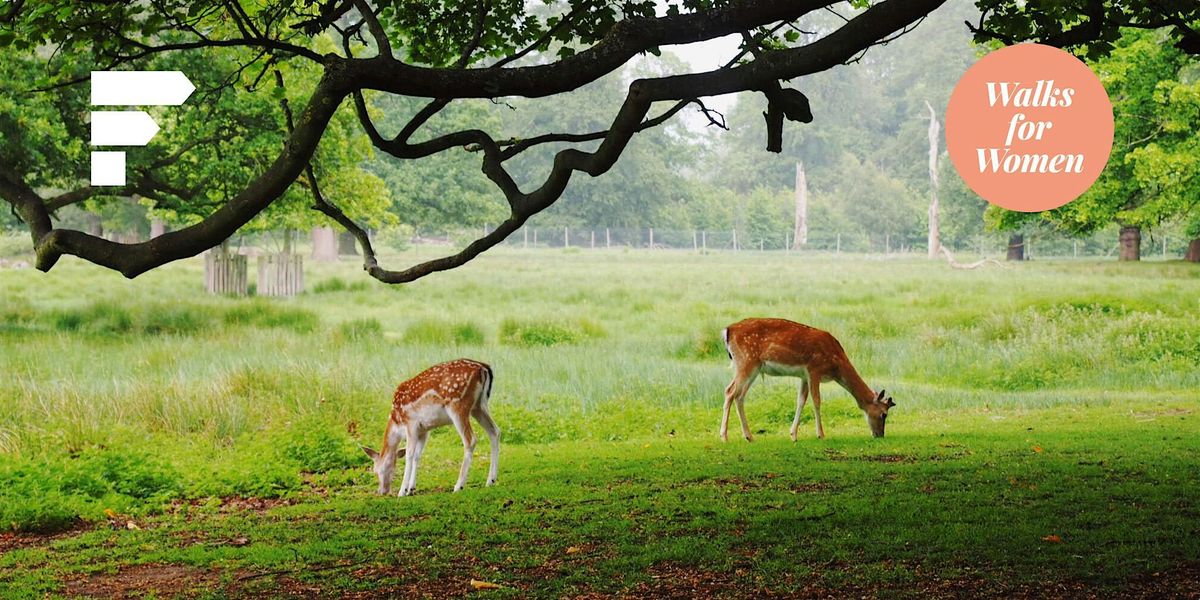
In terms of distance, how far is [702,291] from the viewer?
36094mm

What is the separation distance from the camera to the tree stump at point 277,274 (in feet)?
115

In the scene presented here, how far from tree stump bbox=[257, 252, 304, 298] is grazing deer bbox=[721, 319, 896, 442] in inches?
979

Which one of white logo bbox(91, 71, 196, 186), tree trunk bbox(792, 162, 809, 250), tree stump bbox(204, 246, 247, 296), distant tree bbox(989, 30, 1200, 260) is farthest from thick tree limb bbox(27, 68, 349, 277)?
tree trunk bbox(792, 162, 809, 250)

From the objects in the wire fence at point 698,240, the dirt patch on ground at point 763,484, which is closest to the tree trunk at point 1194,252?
the wire fence at point 698,240

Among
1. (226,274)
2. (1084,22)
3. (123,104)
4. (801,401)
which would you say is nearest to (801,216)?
(226,274)

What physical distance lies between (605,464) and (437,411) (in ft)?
6.36

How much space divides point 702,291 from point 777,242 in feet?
136

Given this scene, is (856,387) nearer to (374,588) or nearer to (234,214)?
(374,588)

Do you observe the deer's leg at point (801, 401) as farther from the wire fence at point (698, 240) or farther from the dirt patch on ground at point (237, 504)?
the wire fence at point (698, 240)

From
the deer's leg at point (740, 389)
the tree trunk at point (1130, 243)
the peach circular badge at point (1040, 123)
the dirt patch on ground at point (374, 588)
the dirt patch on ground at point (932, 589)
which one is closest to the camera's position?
the dirt patch on ground at point (932, 589)

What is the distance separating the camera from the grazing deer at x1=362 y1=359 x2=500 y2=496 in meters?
9.24

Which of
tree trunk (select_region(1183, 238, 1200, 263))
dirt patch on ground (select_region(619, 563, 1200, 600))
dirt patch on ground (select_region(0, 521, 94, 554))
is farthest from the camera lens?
tree trunk (select_region(1183, 238, 1200, 263))

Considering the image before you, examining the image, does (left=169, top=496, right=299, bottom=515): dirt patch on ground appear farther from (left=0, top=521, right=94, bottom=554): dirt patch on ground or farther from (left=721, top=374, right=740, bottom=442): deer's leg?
(left=721, top=374, right=740, bottom=442): deer's leg

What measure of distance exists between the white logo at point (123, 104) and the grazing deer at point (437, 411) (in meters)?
14.6
